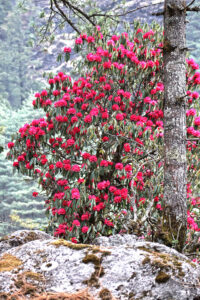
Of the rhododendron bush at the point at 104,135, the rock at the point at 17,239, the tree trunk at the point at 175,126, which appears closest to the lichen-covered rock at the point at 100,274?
the rock at the point at 17,239

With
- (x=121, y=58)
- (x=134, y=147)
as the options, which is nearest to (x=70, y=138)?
(x=134, y=147)

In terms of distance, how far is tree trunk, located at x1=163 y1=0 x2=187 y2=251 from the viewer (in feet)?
8.86

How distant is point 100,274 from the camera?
1563 mm

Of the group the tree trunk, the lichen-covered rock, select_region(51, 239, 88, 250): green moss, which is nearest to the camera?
the lichen-covered rock

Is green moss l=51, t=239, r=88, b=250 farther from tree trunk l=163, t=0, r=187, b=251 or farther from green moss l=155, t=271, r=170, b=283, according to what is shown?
tree trunk l=163, t=0, r=187, b=251

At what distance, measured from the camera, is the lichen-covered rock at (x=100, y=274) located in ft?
4.72

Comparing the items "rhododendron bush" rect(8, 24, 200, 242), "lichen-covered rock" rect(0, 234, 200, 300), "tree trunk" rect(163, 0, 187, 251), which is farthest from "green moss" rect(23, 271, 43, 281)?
"rhododendron bush" rect(8, 24, 200, 242)

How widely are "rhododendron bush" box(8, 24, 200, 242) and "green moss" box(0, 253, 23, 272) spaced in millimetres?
1763

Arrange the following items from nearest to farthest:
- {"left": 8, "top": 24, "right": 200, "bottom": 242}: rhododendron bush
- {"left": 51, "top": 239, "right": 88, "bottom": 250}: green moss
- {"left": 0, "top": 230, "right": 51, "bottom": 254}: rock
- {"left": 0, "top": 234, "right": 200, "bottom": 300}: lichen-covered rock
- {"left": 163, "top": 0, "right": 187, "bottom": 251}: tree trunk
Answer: {"left": 0, "top": 234, "right": 200, "bottom": 300}: lichen-covered rock < {"left": 51, "top": 239, "right": 88, "bottom": 250}: green moss < {"left": 0, "top": 230, "right": 51, "bottom": 254}: rock < {"left": 163, "top": 0, "right": 187, "bottom": 251}: tree trunk < {"left": 8, "top": 24, "right": 200, "bottom": 242}: rhododendron bush

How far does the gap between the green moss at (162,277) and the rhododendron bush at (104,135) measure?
6.97ft

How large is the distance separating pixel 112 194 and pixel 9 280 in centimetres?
260

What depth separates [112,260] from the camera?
5.34ft

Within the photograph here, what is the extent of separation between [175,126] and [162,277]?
1.58 m

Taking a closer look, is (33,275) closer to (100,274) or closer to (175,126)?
(100,274)
